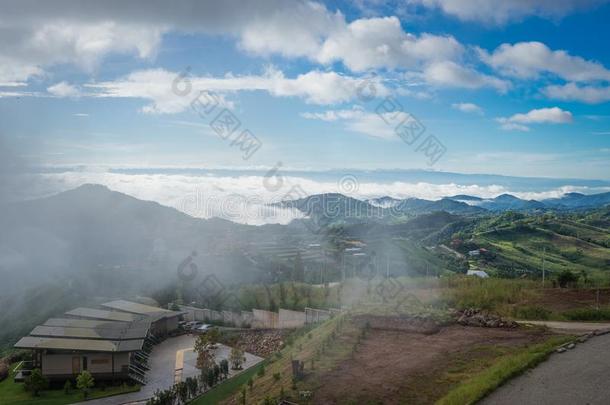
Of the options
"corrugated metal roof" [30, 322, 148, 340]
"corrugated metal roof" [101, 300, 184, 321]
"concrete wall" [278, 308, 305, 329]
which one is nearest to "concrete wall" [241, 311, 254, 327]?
"concrete wall" [278, 308, 305, 329]

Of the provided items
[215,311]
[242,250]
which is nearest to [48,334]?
[215,311]

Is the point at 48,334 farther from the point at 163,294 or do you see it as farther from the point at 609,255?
the point at 609,255

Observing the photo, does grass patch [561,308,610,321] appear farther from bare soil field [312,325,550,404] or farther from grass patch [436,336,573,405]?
grass patch [436,336,573,405]

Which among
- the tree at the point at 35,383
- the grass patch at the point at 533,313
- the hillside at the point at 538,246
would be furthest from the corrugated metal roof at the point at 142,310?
the hillside at the point at 538,246

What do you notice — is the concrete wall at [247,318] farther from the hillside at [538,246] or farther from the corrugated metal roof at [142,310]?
the hillside at [538,246]

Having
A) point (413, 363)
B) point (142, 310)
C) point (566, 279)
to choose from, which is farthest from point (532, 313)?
point (142, 310)
